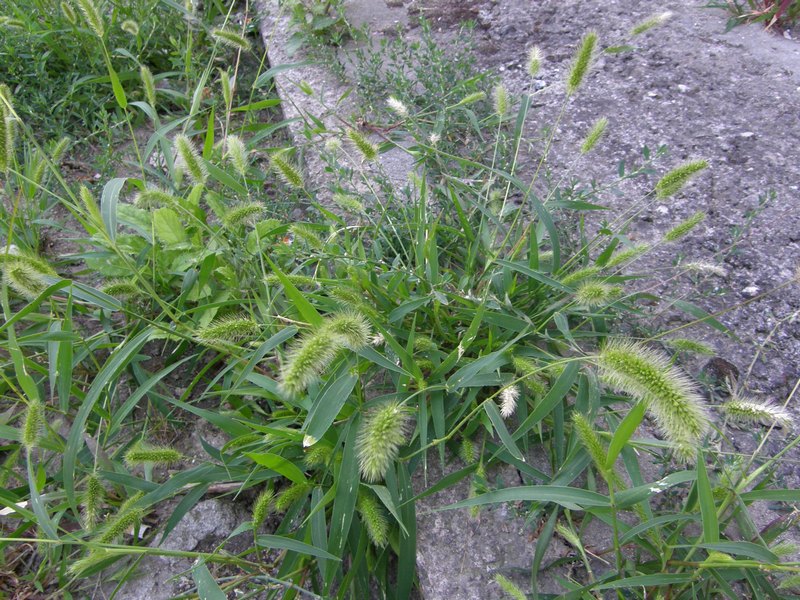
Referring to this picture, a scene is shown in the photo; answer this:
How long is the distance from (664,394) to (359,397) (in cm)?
79

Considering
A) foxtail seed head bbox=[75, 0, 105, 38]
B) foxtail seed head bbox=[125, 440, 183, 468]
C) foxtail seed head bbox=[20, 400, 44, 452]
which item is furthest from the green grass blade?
foxtail seed head bbox=[75, 0, 105, 38]

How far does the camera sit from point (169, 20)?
3346mm

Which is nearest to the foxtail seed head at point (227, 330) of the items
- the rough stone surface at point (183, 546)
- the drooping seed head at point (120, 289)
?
the drooping seed head at point (120, 289)

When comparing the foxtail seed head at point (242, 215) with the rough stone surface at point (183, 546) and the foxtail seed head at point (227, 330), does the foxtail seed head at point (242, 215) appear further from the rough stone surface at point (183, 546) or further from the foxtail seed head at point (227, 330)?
the rough stone surface at point (183, 546)

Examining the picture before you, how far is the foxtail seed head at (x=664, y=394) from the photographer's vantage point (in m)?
1.06

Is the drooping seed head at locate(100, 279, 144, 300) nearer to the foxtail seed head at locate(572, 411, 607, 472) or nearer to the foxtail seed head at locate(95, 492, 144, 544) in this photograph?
the foxtail seed head at locate(95, 492, 144, 544)

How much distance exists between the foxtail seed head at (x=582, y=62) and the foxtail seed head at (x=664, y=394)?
984 mm

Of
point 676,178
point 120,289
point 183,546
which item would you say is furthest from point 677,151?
point 183,546

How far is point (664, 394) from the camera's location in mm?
1092

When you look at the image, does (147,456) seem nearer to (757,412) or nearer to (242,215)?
(242,215)

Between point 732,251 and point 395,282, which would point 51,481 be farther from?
point 732,251

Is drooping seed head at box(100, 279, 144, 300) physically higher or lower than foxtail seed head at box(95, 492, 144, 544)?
higher

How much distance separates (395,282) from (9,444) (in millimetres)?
1418

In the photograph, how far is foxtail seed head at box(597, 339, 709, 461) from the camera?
3.47 feet
